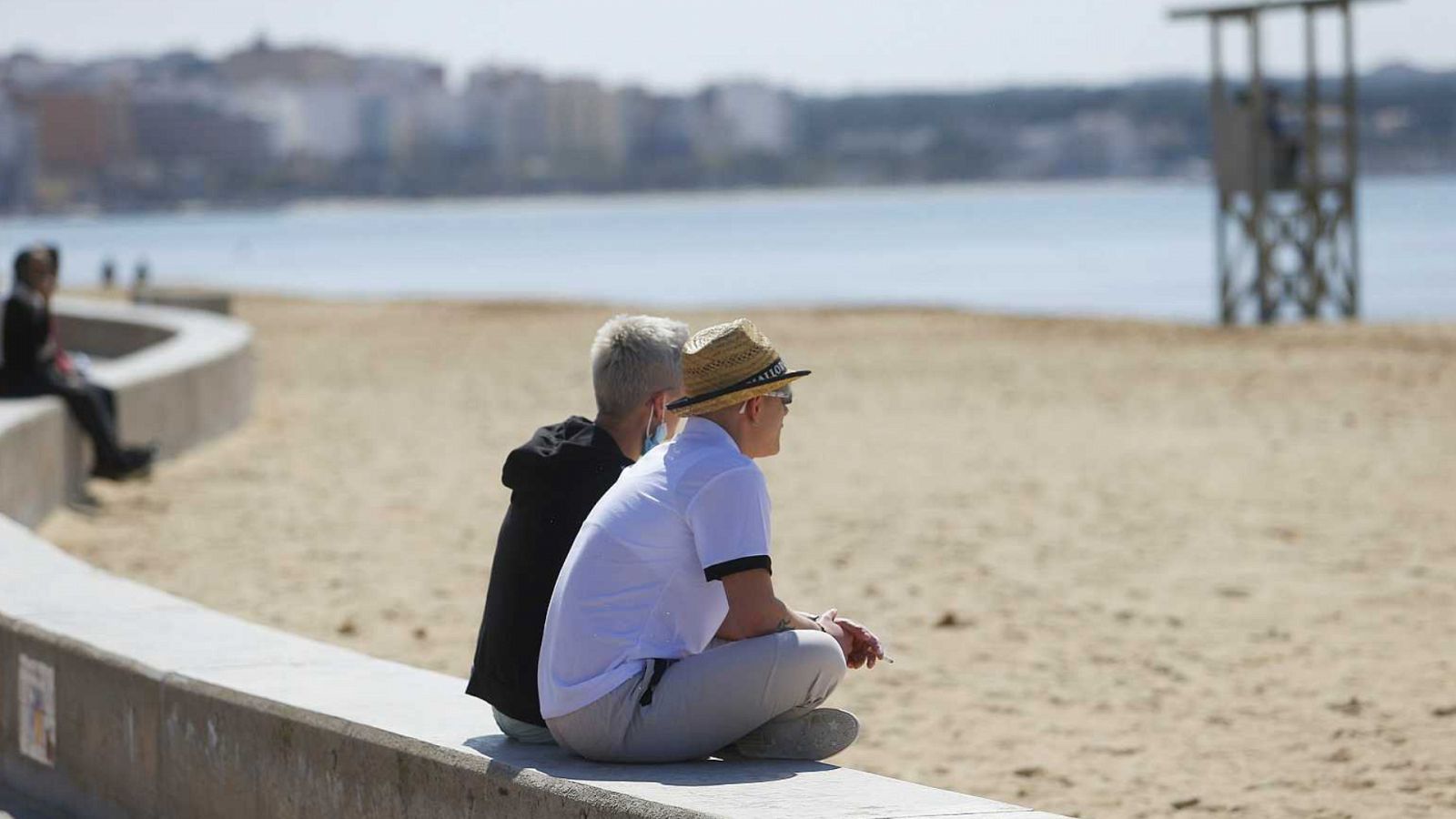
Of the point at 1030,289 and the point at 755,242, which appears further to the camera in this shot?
the point at 755,242

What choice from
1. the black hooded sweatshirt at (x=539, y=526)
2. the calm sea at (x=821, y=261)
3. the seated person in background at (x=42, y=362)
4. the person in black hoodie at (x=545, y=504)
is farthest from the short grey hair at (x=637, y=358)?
the calm sea at (x=821, y=261)

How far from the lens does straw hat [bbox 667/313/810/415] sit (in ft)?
12.0

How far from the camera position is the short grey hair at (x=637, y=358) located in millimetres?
3902

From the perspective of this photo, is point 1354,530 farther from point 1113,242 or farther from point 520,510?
point 1113,242

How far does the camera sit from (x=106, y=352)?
20.0 meters

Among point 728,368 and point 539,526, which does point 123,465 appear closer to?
point 539,526

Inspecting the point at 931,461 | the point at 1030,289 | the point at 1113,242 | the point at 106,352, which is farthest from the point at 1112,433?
the point at 1113,242

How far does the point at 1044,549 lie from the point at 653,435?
591 cm

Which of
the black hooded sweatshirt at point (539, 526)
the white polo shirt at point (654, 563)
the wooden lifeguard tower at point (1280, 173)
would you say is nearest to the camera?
the white polo shirt at point (654, 563)

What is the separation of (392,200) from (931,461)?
18829cm

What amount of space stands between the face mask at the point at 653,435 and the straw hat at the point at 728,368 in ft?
1.02

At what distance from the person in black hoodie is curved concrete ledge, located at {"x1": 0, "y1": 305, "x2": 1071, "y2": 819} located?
0.15 meters

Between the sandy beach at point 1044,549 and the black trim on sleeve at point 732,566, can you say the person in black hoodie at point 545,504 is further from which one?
the sandy beach at point 1044,549

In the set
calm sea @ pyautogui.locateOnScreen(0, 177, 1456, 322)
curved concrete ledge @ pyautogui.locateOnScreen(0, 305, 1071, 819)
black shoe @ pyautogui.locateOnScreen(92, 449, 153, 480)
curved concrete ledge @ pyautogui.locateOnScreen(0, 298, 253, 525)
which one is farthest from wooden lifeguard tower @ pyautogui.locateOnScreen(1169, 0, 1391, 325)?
curved concrete ledge @ pyautogui.locateOnScreen(0, 305, 1071, 819)
